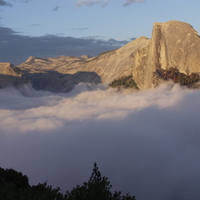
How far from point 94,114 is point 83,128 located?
18588 millimetres

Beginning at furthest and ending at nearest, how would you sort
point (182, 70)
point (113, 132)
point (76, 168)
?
point (113, 132) < point (182, 70) < point (76, 168)

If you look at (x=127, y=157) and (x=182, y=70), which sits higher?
(x=182, y=70)

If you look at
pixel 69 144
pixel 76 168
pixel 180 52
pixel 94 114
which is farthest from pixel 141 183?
pixel 94 114

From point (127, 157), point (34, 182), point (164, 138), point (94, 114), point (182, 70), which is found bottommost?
point (34, 182)

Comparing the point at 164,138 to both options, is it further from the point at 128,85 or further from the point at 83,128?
the point at 128,85

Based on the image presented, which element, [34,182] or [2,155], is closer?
[34,182]

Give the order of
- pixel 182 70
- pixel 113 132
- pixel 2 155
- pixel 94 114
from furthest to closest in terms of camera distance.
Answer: pixel 94 114 → pixel 113 132 → pixel 182 70 → pixel 2 155

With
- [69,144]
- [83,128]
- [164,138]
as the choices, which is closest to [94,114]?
[83,128]

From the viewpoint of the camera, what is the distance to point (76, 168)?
118 meters

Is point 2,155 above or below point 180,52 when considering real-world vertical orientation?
below

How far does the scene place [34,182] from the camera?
104375mm

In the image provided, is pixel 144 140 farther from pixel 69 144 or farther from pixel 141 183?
pixel 141 183

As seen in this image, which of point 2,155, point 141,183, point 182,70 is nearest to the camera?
point 141,183

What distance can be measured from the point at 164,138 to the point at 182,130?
8.18 metres
